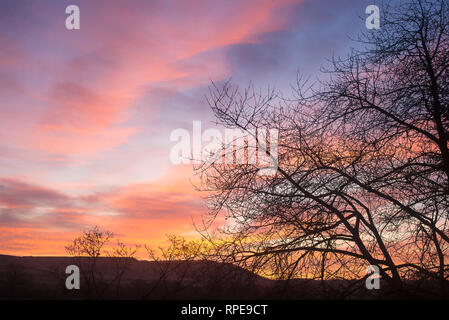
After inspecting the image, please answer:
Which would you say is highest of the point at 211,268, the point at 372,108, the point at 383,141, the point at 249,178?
the point at 372,108

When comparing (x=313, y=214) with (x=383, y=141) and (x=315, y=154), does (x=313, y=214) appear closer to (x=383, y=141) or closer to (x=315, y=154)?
(x=315, y=154)

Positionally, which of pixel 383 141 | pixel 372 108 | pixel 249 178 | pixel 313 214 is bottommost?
pixel 313 214

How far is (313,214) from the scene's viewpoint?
29.1ft
